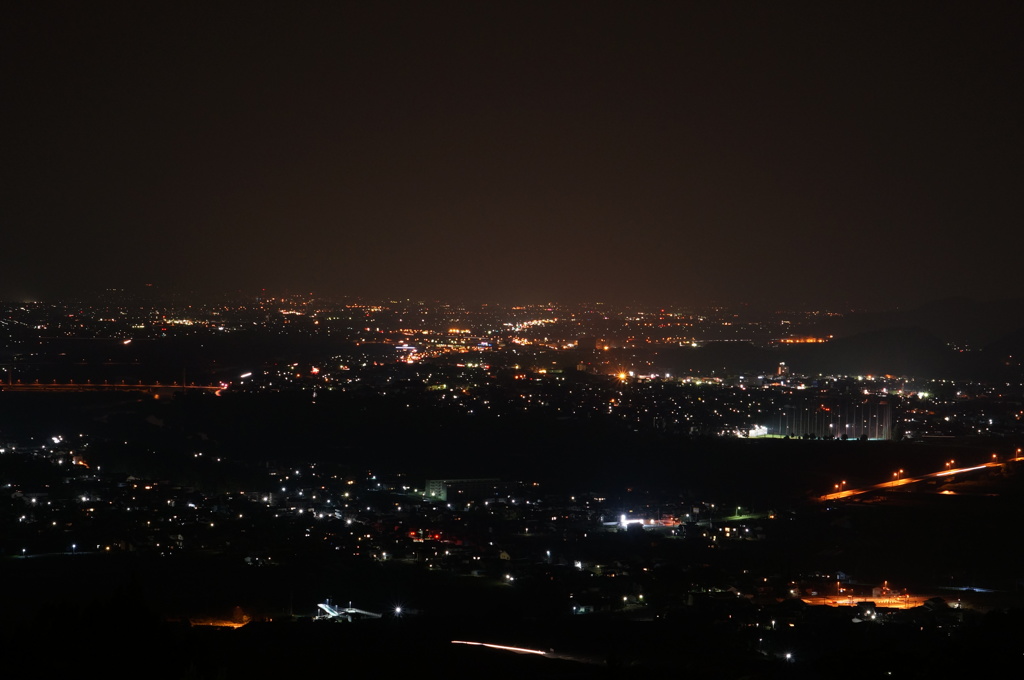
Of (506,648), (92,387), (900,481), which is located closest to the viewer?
(506,648)

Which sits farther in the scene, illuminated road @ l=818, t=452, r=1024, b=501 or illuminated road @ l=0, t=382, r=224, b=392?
illuminated road @ l=0, t=382, r=224, b=392

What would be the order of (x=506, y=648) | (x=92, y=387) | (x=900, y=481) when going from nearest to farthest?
1. (x=506, y=648)
2. (x=900, y=481)
3. (x=92, y=387)

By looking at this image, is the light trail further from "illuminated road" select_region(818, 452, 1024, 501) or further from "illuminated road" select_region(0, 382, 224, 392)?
"illuminated road" select_region(0, 382, 224, 392)

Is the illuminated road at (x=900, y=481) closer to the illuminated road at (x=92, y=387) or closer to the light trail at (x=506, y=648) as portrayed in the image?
the light trail at (x=506, y=648)

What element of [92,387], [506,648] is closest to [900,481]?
[506,648]

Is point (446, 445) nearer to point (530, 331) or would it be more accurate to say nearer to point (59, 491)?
point (59, 491)

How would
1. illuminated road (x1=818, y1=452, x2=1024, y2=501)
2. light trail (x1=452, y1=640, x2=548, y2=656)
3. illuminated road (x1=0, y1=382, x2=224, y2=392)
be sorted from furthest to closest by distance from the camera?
illuminated road (x1=0, y1=382, x2=224, y2=392) < illuminated road (x1=818, y1=452, x2=1024, y2=501) < light trail (x1=452, y1=640, x2=548, y2=656)

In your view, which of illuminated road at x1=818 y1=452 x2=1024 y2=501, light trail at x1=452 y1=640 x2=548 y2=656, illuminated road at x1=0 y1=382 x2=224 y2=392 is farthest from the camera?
illuminated road at x1=0 y1=382 x2=224 y2=392

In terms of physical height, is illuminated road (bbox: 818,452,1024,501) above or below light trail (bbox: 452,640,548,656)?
below

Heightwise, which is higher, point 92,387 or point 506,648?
point 506,648

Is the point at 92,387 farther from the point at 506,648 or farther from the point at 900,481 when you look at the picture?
the point at 506,648

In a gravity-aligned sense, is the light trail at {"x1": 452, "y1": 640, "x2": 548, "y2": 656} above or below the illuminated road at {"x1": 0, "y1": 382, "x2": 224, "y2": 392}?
above

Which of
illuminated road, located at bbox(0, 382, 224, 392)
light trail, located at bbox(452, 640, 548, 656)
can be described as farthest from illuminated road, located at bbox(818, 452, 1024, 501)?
illuminated road, located at bbox(0, 382, 224, 392)
